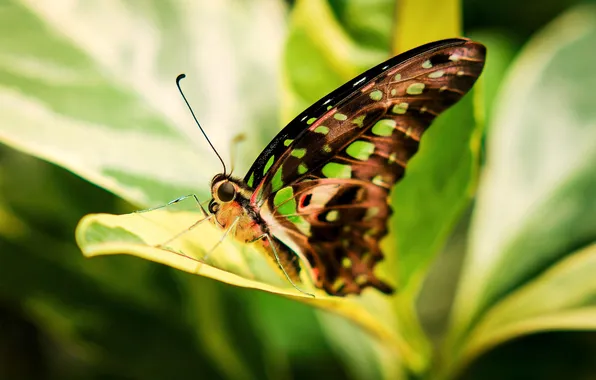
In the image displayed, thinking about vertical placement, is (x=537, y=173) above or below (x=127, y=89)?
below

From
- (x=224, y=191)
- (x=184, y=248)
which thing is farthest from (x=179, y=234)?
(x=224, y=191)

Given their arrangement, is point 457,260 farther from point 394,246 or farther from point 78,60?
point 78,60

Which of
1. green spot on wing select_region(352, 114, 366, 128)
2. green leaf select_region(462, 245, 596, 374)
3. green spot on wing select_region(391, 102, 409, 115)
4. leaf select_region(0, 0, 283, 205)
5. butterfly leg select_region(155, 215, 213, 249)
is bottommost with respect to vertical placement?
green leaf select_region(462, 245, 596, 374)

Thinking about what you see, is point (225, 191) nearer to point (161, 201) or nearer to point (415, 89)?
point (161, 201)

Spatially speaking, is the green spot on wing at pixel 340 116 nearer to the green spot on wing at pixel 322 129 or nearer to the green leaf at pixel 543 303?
the green spot on wing at pixel 322 129

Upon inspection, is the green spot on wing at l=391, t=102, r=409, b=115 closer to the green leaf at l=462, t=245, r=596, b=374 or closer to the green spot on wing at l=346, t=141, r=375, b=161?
the green spot on wing at l=346, t=141, r=375, b=161

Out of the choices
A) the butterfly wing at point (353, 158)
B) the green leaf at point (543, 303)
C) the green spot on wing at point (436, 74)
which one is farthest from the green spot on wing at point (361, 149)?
the green leaf at point (543, 303)

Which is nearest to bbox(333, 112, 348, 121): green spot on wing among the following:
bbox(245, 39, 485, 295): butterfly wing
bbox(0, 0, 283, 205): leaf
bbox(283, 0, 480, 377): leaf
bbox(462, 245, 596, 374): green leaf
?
bbox(245, 39, 485, 295): butterfly wing
